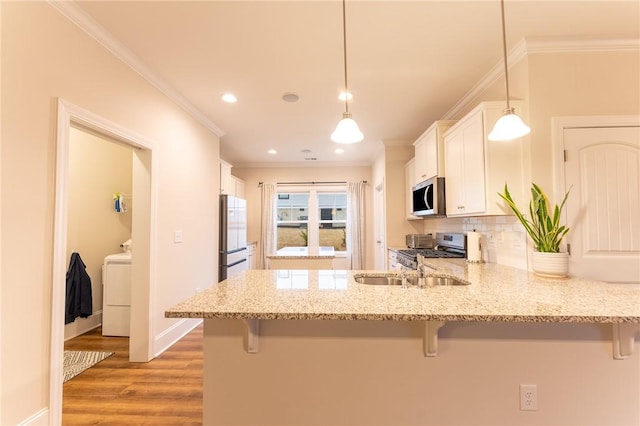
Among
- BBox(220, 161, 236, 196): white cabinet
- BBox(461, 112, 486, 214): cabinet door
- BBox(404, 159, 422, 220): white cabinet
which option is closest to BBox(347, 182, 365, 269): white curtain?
BBox(404, 159, 422, 220): white cabinet

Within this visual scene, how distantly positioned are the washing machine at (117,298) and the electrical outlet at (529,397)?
365cm

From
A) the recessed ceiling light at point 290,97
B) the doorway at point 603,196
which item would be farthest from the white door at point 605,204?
the recessed ceiling light at point 290,97

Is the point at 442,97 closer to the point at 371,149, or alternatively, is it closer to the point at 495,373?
the point at 371,149

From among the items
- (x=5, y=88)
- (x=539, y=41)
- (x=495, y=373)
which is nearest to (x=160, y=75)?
(x=5, y=88)

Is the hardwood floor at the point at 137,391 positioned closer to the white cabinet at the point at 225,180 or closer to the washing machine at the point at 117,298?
the washing machine at the point at 117,298

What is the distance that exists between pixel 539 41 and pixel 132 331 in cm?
416

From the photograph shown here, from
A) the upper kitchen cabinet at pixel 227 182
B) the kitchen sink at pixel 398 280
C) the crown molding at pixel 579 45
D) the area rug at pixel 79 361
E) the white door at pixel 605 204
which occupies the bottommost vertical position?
→ the area rug at pixel 79 361

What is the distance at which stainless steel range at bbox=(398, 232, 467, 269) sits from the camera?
3.14 meters

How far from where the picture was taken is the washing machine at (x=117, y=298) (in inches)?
126

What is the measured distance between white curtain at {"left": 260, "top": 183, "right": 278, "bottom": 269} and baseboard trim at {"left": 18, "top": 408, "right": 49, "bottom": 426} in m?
4.32

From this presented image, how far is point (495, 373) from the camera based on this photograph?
138cm

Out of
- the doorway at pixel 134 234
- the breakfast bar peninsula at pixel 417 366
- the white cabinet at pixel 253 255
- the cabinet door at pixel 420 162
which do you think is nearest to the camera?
the breakfast bar peninsula at pixel 417 366

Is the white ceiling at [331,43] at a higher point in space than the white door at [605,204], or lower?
higher

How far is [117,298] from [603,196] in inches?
183
